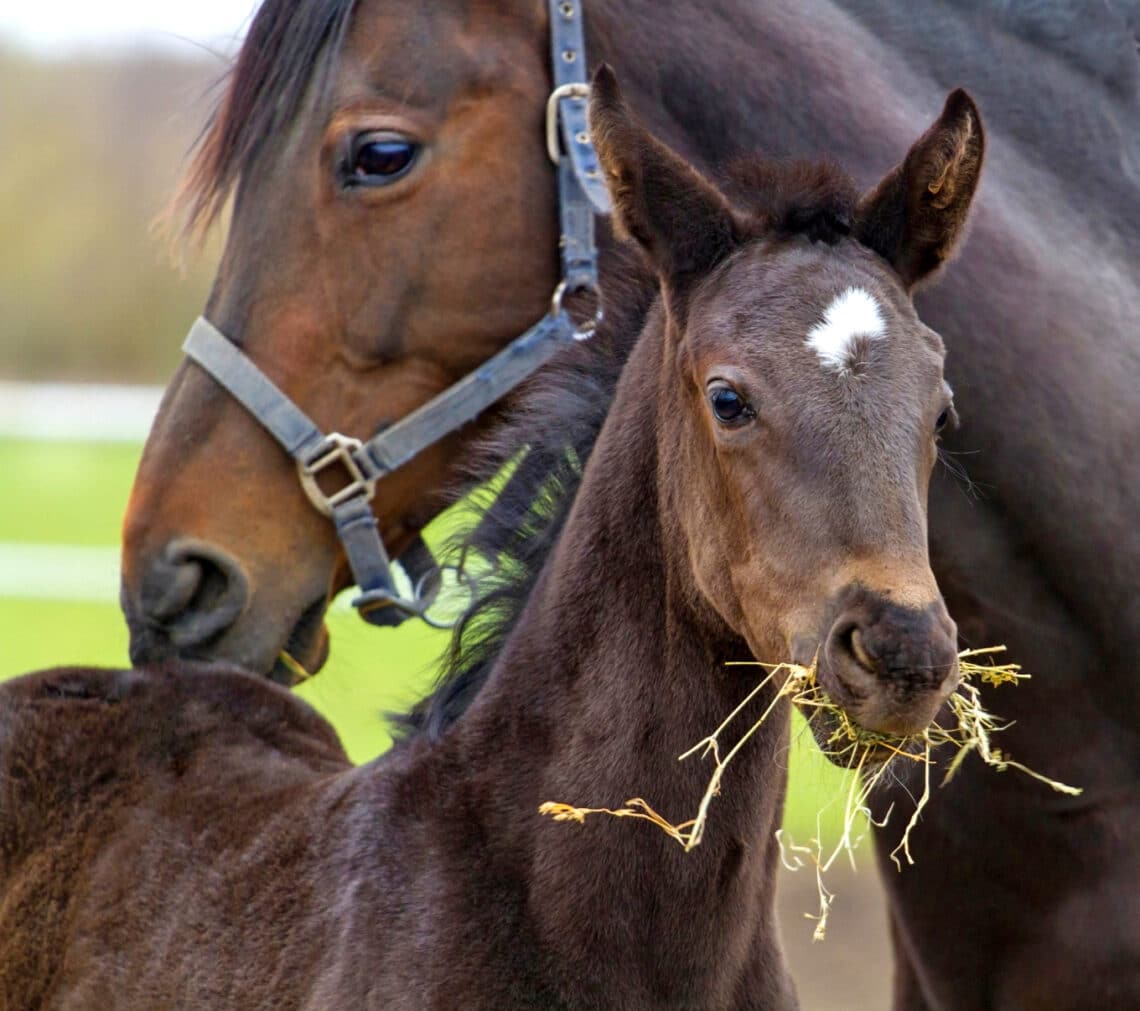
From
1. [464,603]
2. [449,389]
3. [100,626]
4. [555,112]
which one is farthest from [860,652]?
[100,626]

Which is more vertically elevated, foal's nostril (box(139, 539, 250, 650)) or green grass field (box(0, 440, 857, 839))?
foal's nostril (box(139, 539, 250, 650))

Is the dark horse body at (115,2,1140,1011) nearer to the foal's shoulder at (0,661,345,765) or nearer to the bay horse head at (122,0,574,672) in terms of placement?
the bay horse head at (122,0,574,672)

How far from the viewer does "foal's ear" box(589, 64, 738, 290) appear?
A: 2375 mm

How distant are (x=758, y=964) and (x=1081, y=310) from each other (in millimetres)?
1235

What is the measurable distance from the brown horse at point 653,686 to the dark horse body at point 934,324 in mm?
347

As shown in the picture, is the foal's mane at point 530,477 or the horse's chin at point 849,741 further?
the foal's mane at point 530,477

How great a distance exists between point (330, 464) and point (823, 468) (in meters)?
1.09

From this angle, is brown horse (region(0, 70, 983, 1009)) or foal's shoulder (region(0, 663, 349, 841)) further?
foal's shoulder (region(0, 663, 349, 841))

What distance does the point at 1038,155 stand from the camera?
299 cm

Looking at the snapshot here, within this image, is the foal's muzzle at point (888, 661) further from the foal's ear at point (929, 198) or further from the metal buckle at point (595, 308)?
the metal buckle at point (595, 308)

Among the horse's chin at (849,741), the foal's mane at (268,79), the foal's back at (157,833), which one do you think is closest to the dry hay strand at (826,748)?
the horse's chin at (849,741)

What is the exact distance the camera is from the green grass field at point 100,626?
7238 millimetres

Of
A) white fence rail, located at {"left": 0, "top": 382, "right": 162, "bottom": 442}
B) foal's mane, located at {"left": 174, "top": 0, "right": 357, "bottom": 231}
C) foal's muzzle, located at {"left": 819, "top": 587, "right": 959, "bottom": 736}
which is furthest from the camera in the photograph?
white fence rail, located at {"left": 0, "top": 382, "right": 162, "bottom": 442}

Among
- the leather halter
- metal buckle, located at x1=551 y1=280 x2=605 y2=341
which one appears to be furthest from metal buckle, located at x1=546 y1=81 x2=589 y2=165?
metal buckle, located at x1=551 y1=280 x2=605 y2=341
